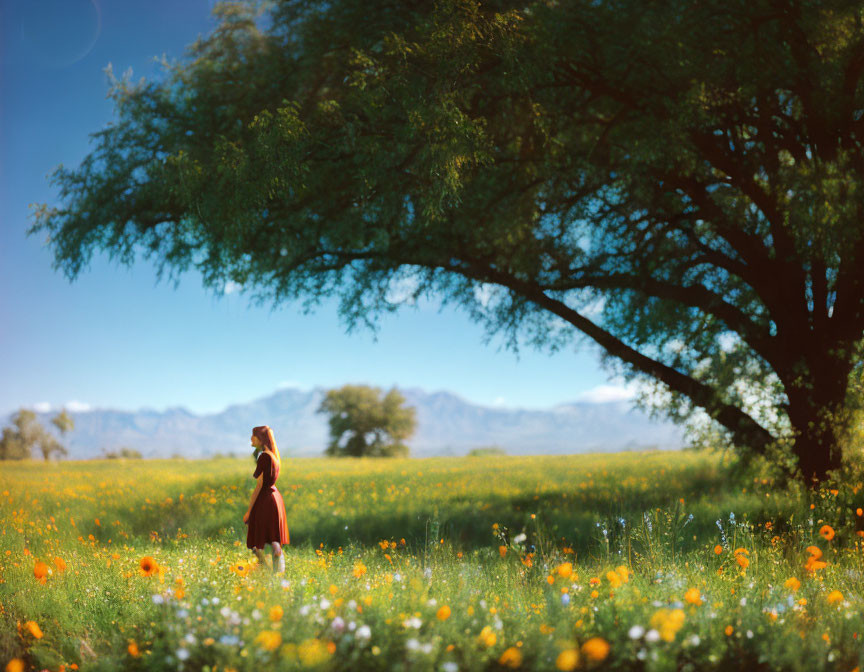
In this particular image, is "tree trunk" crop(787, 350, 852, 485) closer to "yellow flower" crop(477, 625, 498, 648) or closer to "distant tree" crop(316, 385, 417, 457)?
"yellow flower" crop(477, 625, 498, 648)

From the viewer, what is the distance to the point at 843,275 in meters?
10.7

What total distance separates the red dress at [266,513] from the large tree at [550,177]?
154 inches

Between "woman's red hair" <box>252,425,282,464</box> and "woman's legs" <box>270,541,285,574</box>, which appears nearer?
"woman's legs" <box>270,541,285,574</box>

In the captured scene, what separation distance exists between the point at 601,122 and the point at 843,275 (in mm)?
5160

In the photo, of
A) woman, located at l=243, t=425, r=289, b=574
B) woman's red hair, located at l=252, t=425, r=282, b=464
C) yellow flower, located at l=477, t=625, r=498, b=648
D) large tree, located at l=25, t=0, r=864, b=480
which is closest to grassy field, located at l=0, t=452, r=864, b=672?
yellow flower, located at l=477, t=625, r=498, b=648

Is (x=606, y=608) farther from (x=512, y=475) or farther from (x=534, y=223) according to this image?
(x=512, y=475)

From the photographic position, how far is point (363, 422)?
5012 cm

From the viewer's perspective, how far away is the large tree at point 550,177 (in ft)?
29.3

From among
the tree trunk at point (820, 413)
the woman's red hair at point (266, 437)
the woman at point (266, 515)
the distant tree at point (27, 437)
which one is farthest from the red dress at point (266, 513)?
the distant tree at point (27, 437)

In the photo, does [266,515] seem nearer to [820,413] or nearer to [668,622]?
[668,622]

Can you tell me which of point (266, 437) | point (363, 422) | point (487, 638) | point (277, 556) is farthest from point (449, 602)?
point (363, 422)

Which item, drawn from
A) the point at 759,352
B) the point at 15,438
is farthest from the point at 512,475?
the point at 15,438

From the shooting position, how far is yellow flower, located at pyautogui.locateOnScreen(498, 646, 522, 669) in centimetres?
338

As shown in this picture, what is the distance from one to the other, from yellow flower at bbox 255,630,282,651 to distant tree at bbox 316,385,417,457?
152 ft
